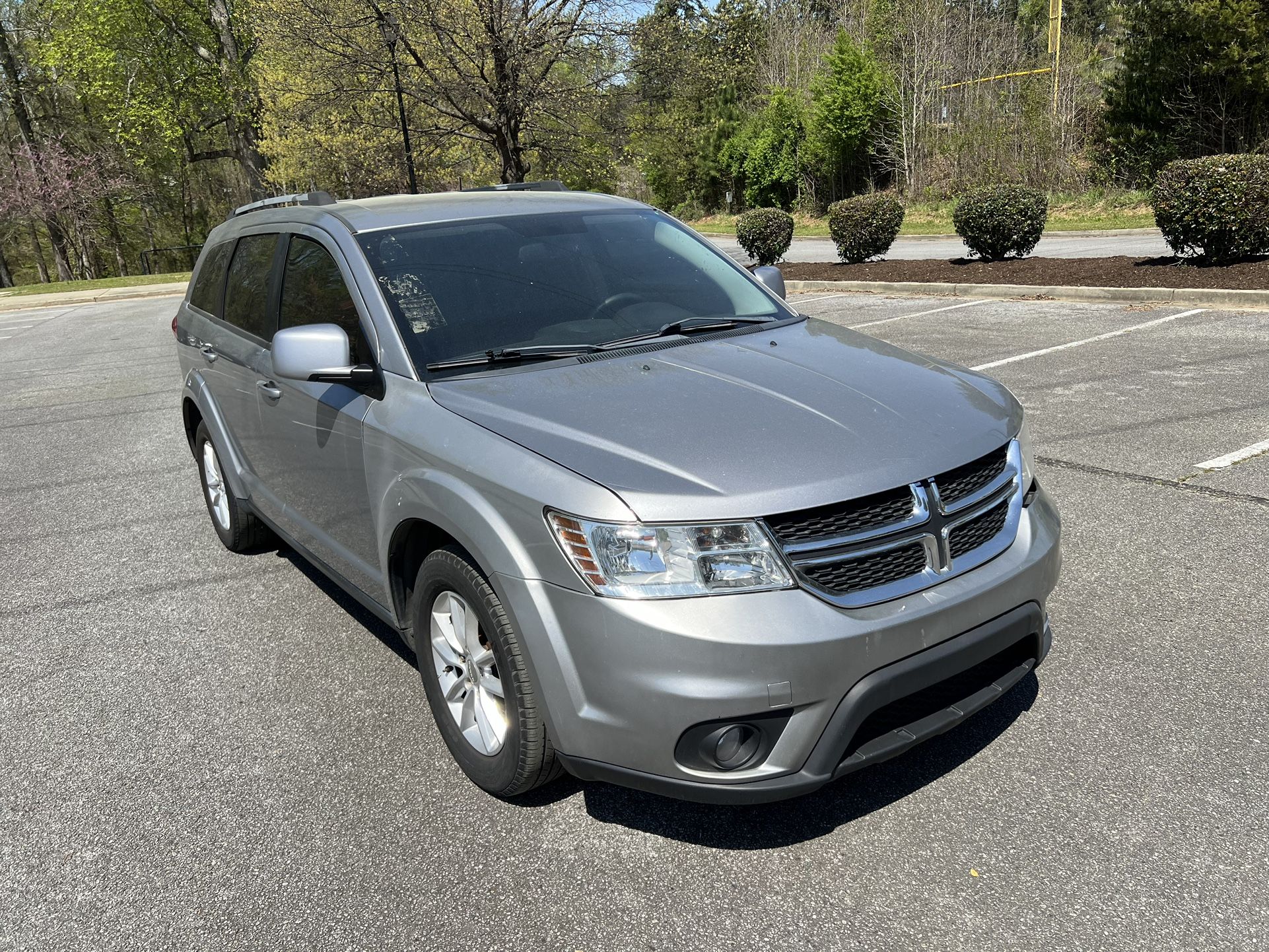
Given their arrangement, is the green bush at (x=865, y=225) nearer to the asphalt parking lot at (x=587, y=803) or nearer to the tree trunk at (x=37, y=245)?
the asphalt parking lot at (x=587, y=803)

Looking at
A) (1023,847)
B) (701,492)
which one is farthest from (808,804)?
(701,492)

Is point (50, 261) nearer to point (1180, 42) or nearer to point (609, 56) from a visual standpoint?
point (609, 56)

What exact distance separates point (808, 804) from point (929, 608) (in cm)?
80

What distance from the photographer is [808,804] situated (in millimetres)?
2975

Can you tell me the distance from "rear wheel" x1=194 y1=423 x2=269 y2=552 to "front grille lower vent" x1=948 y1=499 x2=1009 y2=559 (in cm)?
369

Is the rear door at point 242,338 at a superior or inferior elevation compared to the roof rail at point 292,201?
inferior

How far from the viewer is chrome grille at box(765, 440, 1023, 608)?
2.50 metres

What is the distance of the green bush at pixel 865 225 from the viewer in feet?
56.9

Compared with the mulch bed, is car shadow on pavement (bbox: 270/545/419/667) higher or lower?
higher

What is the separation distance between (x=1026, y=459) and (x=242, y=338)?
11.4 ft

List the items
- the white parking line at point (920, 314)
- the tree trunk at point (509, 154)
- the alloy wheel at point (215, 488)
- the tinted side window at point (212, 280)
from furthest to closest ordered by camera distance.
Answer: the tree trunk at point (509, 154) < the white parking line at point (920, 314) < the alloy wheel at point (215, 488) < the tinted side window at point (212, 280)

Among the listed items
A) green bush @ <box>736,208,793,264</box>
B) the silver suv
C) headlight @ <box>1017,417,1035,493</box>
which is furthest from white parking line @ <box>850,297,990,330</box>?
headlight @ <box>1017,417,1035,493</box>

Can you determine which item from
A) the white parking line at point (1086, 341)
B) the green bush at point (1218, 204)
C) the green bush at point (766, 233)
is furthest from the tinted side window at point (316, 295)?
the green bush at point (766, 233)

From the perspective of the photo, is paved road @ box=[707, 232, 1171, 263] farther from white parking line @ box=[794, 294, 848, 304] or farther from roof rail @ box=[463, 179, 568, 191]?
roof rail @ box=[463, 179, 568, 191]
